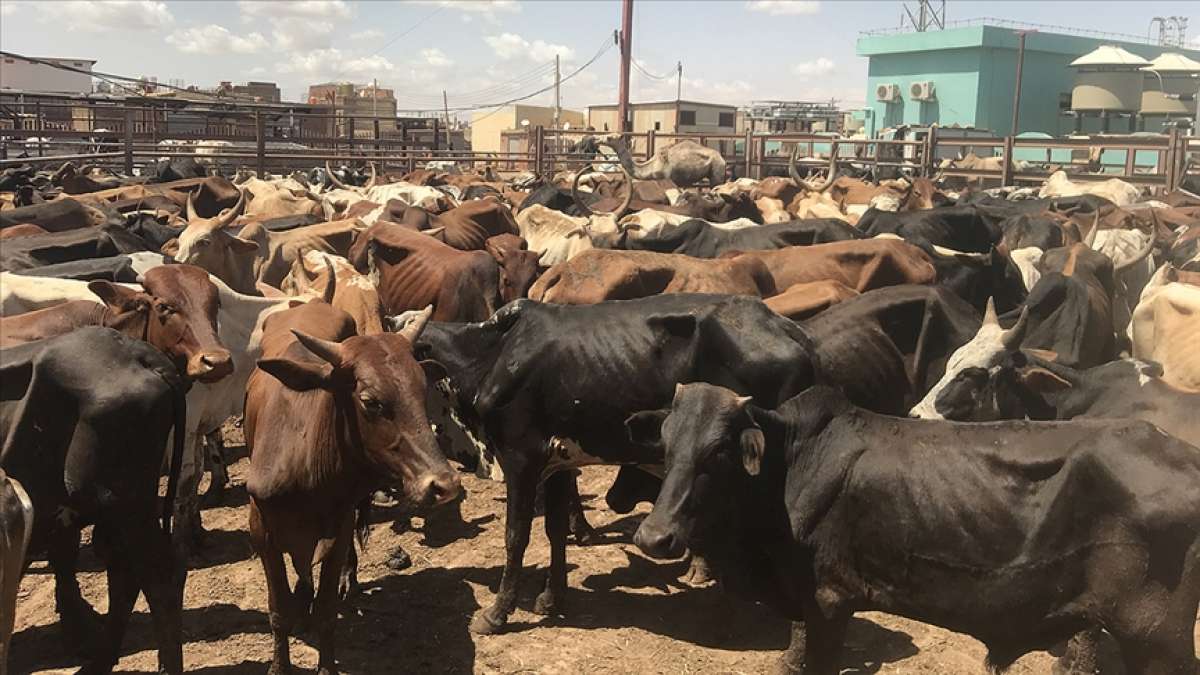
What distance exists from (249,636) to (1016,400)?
14.1 ft

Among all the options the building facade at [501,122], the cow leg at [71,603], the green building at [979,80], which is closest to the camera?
the cow leg at [71,603]

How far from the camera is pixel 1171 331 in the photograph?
7.59 m

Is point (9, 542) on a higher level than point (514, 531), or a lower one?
higher

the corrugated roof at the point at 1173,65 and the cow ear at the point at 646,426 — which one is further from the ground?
the corrugated roof at the point at 1173,65

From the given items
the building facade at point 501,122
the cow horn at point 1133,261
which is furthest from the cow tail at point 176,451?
the building facade at point 501,122

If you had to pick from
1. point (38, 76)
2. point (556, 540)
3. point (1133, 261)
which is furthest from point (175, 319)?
point (38, 76)

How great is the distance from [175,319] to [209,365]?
43cm

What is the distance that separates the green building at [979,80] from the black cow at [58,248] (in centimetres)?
4439

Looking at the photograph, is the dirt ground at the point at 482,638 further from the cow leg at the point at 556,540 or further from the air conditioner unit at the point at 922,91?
the air conditioner unit at the point at 922,91

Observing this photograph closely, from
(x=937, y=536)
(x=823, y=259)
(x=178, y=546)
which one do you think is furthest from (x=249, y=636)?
(x=823, y=259)

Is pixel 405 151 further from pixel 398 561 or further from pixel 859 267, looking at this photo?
pixel 398 561

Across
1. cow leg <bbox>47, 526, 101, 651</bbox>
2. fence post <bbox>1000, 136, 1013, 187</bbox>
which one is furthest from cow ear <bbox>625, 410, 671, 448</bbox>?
fence post <bbox>1000, 136, 1013, 187</bbox>

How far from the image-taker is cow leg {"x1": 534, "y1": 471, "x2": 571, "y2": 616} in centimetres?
565

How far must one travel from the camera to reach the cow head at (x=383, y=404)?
4.08m
